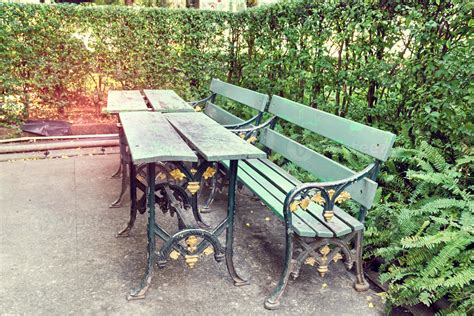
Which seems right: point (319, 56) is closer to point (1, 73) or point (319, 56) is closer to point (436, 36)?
point (436, 36)

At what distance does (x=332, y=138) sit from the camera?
3244 millimetres

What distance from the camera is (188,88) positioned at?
24.1ft

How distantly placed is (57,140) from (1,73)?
1.31m

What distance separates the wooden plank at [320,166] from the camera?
2.77 m

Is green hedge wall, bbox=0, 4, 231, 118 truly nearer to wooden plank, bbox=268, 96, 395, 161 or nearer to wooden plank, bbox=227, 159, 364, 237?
wooden plank, bbox=268, 96, 395, 161

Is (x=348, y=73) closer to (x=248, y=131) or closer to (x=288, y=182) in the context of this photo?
(x=248, y=131)

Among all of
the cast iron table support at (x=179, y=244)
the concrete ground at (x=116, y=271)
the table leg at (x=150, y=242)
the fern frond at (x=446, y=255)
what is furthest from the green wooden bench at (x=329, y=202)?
the table leg at (x=150, y=242)

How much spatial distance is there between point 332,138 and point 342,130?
0.14 meters

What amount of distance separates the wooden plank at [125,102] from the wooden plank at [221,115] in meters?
1.06

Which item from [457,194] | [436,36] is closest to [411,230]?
[457,194]

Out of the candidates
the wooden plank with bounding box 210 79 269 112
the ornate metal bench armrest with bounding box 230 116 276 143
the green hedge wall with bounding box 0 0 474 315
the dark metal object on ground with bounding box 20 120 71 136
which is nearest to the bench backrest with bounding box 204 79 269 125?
the wooden plank with bounding box 210 79 269 112

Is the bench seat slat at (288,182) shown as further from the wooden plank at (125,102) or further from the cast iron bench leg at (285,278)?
the wooden plank at (125,102)

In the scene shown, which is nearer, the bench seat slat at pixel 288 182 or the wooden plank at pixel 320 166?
the wooden plank at pixel 320 166

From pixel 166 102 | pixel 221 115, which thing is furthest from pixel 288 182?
pixel 221 115
